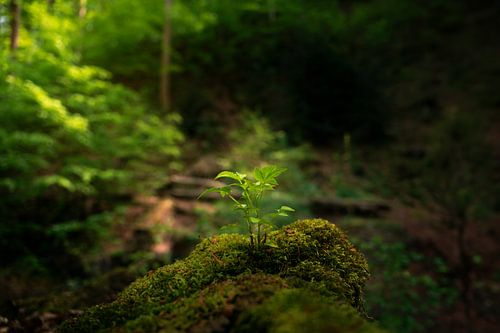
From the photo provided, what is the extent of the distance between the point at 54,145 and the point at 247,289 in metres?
7.49

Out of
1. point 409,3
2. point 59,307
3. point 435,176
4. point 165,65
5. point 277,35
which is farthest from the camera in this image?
point 409,3

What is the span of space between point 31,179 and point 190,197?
4.00 m

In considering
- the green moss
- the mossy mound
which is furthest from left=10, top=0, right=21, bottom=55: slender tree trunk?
the green moss

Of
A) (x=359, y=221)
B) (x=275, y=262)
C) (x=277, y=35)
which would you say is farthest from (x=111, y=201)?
(x=277, y=35)

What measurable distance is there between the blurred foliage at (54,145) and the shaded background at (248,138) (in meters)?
0.05

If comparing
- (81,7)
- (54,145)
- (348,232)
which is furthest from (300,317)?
(81,7)

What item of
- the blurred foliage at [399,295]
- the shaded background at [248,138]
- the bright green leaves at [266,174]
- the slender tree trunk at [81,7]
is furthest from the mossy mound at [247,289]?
the slender tree trunk at [81,7]

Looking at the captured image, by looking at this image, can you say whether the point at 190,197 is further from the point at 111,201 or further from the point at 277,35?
the point at 277,35

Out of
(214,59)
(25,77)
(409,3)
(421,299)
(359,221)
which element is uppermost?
(409,3)

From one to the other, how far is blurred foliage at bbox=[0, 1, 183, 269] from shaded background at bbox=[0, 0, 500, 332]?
2.1 inches

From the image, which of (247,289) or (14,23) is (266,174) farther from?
(14,23)

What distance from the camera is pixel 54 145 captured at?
6934 millimetres

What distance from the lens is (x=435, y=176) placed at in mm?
6535

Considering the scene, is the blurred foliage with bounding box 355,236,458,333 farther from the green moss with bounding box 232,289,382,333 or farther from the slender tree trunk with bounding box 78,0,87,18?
the slender tree trunk with bounding box 78,0,87,18
